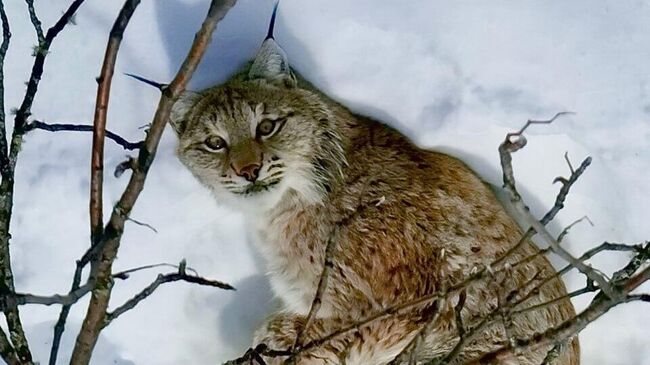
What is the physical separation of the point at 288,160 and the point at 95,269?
978 mm

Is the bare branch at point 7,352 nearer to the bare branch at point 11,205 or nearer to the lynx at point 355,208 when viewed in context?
the bare branch at point 11,205

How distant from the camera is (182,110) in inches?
115

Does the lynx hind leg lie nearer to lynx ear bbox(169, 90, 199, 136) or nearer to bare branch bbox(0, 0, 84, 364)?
lynx ear bbox(169, 90, 199, 136)

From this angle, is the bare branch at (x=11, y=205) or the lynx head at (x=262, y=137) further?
the lynx head at (x=262, y=137)

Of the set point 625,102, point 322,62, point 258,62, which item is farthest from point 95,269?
point 625,102

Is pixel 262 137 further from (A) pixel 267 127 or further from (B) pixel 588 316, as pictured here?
(B) pixel 588 316

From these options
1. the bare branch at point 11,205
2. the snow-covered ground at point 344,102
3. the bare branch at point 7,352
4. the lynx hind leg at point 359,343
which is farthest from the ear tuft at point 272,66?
the bare branch at point 7,352

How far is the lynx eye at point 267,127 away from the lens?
2822 mm

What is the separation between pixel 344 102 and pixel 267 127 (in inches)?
12.7

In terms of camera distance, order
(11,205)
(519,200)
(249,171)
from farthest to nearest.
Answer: (249,171), (11,205), (519,200)

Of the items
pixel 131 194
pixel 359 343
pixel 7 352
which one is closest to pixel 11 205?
pixel 7 352

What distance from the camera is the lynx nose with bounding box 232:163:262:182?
8.97 feet

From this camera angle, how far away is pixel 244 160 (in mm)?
2736

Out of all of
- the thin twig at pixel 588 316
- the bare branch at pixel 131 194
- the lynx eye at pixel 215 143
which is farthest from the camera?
the lynx eye at pixel 215 143
